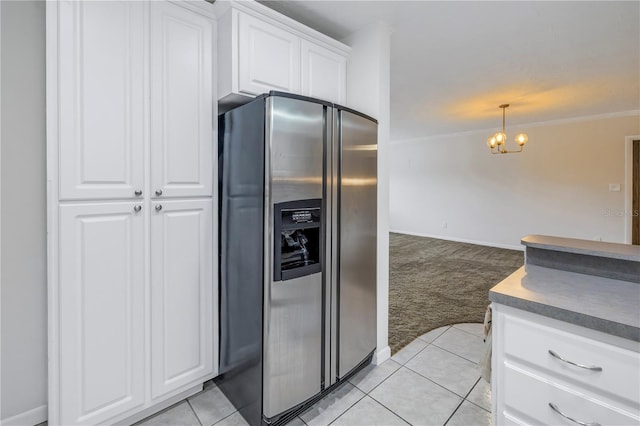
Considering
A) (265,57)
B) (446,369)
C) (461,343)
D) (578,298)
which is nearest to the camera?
(578,298)

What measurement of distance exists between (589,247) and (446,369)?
4.15 feet

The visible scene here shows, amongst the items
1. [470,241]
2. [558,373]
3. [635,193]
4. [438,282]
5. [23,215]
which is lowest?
[438,282]

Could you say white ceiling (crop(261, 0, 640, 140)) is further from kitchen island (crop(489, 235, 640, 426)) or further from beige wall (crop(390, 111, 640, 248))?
kitchen island (crop(489, 235, 640, 426))

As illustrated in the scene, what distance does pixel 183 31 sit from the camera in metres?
1.61

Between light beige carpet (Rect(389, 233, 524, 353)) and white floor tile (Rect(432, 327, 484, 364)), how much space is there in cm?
16

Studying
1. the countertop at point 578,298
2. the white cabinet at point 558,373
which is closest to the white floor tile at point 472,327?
the countertop at point 578,298

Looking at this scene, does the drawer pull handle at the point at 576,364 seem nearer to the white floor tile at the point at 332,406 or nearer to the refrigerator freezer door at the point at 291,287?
the refrigerator freezer door at the point at 291,287

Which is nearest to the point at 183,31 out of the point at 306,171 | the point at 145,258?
the point at 306,171

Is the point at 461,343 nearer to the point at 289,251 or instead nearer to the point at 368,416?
the point at 368,416

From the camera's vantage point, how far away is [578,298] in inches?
41.5

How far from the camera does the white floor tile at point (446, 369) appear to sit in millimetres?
1935

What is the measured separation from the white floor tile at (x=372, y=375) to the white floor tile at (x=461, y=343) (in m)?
0.55

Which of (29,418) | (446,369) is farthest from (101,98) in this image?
(446,369)

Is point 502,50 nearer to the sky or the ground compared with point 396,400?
nearer to the sky
